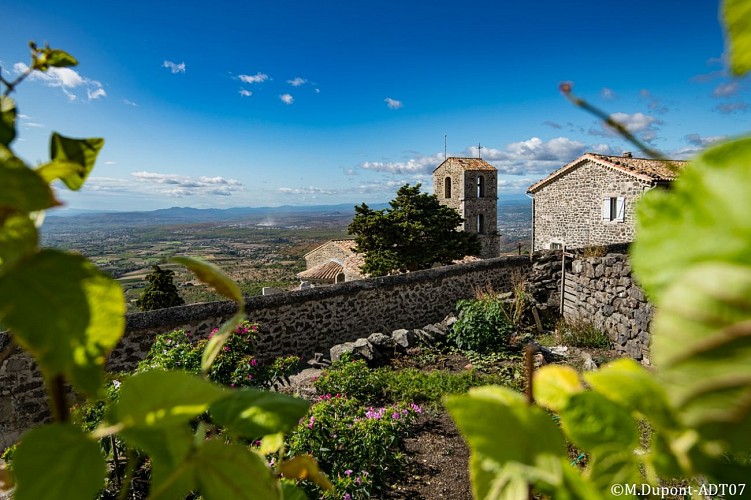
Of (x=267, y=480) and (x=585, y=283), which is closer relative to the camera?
(x=267, y=480)

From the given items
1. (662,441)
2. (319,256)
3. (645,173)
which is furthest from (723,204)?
(319,256)

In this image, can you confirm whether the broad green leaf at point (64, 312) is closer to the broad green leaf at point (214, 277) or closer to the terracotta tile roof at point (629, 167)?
the broad green leaf at point (214, 277)

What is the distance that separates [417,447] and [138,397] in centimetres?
498

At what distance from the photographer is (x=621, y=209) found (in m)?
16.0

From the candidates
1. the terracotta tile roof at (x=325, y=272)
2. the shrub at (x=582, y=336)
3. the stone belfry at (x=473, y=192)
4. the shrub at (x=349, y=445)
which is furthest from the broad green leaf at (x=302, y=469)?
the stone belfry at (x=473, y=192)

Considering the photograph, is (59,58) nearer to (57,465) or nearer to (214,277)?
(214,277)

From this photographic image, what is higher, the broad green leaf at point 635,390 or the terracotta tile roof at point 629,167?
the terracotta tile roof at point 629,167

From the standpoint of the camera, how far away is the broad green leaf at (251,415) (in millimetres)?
475

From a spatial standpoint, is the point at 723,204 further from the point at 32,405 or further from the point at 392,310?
the point at 392,310

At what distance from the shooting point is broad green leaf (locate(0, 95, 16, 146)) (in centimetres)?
38

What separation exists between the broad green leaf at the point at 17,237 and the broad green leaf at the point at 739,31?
0.50 m

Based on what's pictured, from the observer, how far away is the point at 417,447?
4836 millimetres

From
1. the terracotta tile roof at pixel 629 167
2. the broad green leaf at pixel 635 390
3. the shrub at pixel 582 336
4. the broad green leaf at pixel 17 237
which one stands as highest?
the terracotta tile roof at pixel 629 167

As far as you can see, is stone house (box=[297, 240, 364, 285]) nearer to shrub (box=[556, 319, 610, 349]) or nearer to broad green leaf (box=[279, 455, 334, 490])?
shrub (box=[556, 319, 610, 349])
